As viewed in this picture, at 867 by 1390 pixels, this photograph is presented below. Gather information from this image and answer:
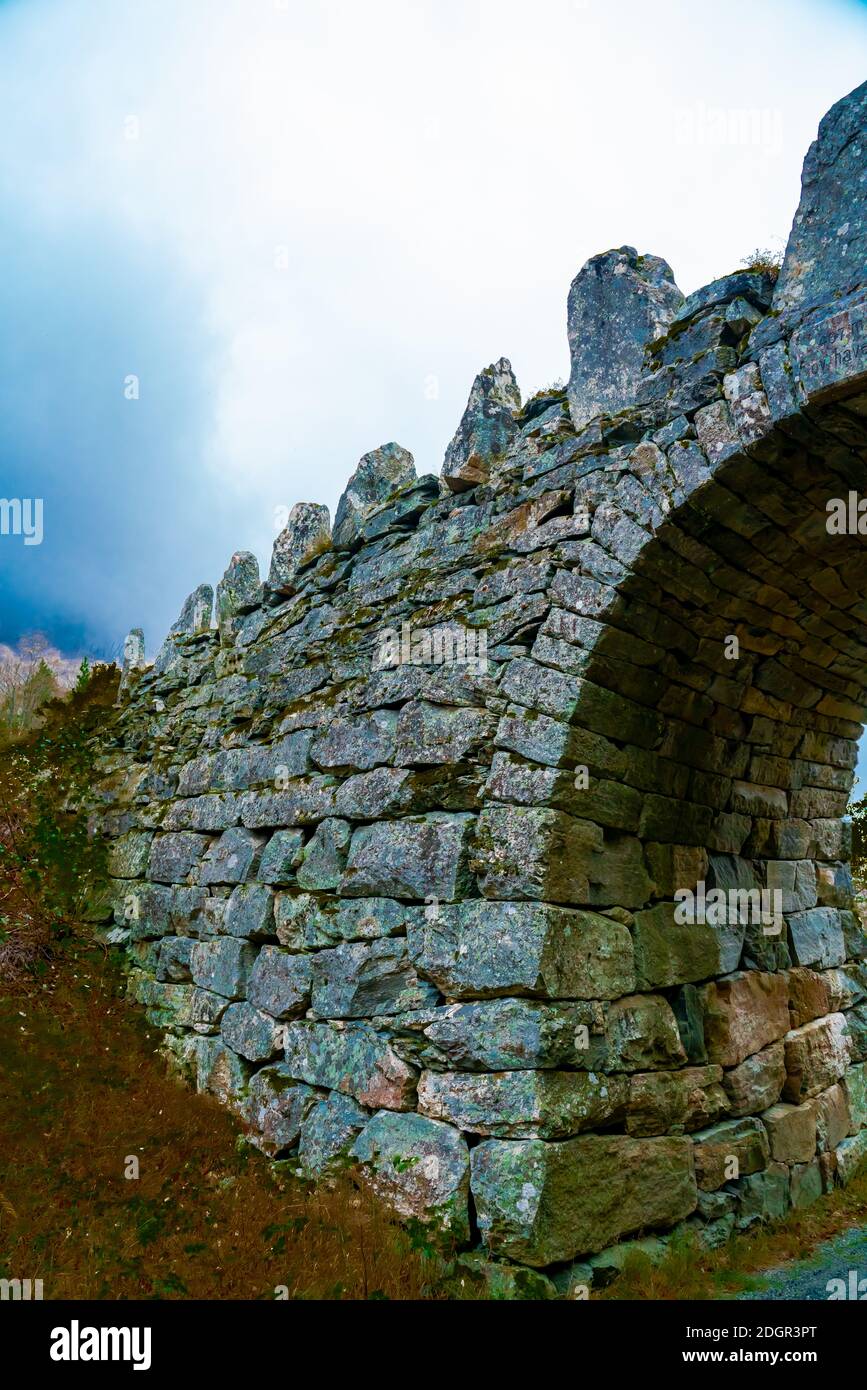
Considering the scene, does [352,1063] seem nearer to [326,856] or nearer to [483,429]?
[326,856]

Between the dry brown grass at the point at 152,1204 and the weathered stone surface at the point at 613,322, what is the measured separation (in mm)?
4395

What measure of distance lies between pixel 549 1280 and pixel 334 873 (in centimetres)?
232

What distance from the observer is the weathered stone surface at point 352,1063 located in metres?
4.45

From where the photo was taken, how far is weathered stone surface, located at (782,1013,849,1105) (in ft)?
19.2

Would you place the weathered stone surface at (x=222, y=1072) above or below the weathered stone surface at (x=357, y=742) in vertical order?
below

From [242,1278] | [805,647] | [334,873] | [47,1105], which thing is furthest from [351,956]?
[805,647]

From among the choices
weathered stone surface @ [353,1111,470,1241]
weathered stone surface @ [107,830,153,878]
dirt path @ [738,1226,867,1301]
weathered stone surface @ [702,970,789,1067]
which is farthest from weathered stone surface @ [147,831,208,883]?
dirt path @ [738,1226,867,1301]

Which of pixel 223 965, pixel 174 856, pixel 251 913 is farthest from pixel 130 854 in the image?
pixel 251 913

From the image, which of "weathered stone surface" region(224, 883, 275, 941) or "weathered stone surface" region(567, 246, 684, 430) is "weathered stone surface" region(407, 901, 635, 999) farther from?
"weathered stone surface" region(567, 246, 684, 430)

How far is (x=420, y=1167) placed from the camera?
164 inches

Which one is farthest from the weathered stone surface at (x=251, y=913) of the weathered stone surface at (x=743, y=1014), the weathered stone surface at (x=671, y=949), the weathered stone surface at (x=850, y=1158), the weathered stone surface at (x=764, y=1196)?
the weathered stone surface at (x=850, y=1158)

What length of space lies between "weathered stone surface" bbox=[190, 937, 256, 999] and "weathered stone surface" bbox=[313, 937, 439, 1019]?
0.96 meters

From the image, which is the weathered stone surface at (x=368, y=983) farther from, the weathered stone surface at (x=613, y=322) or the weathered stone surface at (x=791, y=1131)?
the weathered stone surface at (x=613, y=322)
